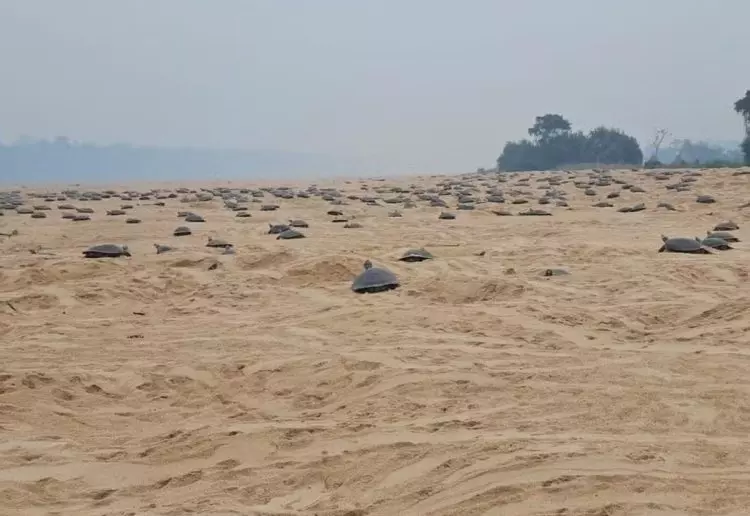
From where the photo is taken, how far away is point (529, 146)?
65.8m

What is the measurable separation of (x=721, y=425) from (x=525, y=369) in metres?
1.23

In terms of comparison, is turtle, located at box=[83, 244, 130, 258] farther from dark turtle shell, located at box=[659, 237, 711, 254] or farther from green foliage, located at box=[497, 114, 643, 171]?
green foliage, located at box=[497, 114, 643, 171]

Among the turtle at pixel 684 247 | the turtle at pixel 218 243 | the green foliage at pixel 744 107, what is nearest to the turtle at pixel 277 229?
the turtle at pixel 218 243

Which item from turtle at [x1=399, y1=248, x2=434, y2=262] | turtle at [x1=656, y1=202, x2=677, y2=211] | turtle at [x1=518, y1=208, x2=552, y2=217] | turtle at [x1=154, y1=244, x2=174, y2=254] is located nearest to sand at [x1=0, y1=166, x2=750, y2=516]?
turtle at [x1=399, y1=248, x2=434, y2=262]

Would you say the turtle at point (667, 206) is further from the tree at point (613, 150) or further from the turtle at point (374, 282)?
the tree at point (613, 150)

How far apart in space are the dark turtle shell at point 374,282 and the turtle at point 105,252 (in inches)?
147

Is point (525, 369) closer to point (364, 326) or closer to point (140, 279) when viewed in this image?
point (364, 326)

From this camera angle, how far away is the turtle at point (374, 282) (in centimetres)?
668

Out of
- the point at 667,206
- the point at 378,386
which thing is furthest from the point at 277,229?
the point at 667,206

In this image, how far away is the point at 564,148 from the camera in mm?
62344

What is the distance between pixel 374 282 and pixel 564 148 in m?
59.0

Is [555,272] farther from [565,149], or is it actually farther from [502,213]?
[565,149]

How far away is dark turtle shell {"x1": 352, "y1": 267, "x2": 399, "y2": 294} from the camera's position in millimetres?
6676

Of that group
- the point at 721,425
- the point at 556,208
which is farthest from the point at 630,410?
the point at 556,208
